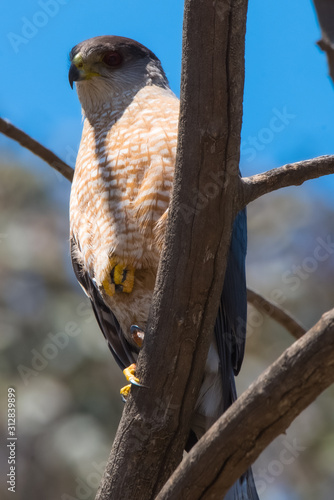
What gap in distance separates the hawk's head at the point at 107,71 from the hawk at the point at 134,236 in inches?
8.8

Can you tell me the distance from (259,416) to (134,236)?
151cm

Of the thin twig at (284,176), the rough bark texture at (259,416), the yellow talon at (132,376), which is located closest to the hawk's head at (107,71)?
the thin twig at (284,176)

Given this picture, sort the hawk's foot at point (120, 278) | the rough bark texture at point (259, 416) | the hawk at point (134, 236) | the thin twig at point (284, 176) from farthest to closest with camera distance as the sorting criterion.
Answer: the hawk's foot at point (120, 278) → the hawk at point (134, 236) → the thin twig at point (284, 176) → the rough bark texture at point (259, 416)

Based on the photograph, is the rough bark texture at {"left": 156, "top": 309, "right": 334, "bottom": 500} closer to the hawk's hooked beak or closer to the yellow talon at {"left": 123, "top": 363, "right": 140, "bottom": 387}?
the yellow talon at {"left": 123, "top": 363, "right": 140, "bottom": 387}

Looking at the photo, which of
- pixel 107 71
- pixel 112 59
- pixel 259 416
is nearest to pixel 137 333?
pixel 259 416

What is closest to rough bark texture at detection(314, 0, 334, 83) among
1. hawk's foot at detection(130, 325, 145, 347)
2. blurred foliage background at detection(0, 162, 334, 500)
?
hawk's foot at detection(130, 325, 145, 347)

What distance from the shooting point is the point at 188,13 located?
2514mm

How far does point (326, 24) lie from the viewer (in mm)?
2641

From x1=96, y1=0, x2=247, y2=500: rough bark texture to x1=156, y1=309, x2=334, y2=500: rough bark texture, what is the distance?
65 centimetres

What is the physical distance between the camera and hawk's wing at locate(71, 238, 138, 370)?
3.88 meters

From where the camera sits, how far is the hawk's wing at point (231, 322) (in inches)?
133

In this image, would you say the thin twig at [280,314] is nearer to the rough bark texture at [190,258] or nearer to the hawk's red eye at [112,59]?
the rough bark texture at [190,258]

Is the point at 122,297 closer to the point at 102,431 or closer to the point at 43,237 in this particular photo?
the point at 102,431

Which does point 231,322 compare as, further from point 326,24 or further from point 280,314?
point 326,24
